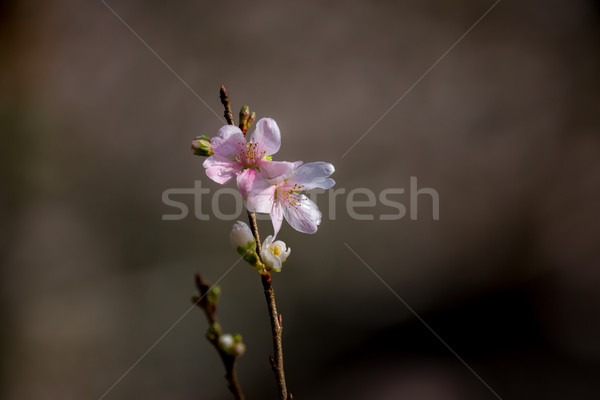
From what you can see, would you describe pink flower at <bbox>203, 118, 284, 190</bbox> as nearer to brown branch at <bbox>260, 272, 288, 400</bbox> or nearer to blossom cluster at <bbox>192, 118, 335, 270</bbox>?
blossom cluster at <bbox>192, 118, 335, 270</bbox>

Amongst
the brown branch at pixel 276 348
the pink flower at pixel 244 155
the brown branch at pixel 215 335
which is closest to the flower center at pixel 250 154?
the pink flower at pixel 244 155

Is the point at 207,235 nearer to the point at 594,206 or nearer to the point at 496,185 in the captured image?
the point at 496,185

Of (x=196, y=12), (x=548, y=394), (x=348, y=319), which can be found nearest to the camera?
(x=548, y=394)

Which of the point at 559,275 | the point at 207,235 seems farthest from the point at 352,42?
the point at 559,275

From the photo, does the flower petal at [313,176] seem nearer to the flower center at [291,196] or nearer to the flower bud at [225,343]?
the flower center at [291,196]

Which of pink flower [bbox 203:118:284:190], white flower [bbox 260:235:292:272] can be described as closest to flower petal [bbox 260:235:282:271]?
white flower [bbox 260:235:292:272]

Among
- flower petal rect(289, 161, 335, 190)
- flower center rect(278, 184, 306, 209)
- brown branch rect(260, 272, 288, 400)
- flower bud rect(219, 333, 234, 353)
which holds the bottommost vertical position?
brown branch rect(260, 272, 288, 400)
